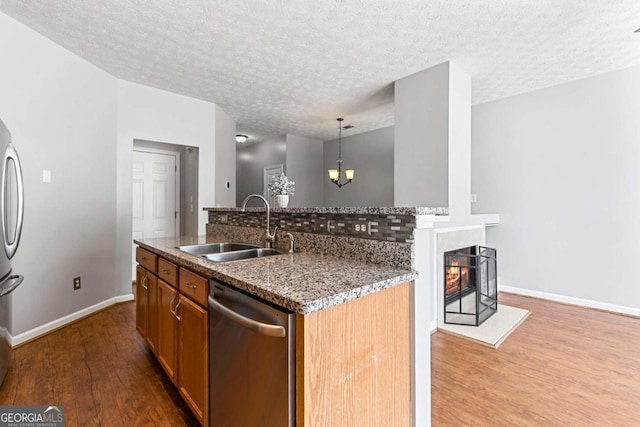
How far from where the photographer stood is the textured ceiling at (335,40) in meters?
2.31

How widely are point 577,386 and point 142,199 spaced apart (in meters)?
5.15

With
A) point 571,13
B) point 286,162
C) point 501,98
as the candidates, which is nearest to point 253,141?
point 286,162

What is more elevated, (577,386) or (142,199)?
(142,199)

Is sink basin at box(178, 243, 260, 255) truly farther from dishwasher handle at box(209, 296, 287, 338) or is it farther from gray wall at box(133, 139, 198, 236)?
gray wall at box(133, 139, 198, 236)

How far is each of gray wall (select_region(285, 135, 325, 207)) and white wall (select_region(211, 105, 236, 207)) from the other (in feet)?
4.74

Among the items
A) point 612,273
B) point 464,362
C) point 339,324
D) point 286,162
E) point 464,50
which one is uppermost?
point 464,50

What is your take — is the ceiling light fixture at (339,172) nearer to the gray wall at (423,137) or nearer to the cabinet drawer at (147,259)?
the gray wall at (423,137)

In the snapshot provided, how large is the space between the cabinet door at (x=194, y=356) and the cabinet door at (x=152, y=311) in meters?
0.47

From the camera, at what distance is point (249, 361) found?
1.11 metres

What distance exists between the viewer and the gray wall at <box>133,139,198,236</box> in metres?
4.42

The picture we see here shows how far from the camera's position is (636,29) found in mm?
2570

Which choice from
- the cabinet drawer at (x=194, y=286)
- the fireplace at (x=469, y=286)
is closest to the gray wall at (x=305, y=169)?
the fireplace at (x=469, y=286)

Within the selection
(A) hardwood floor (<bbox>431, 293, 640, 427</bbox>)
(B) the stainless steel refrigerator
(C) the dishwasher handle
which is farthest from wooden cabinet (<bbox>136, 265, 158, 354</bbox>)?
(A) hardwood floor (<bbox>431, 293, 640, 427</bbox>)

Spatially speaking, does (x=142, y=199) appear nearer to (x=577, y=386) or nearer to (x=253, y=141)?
(x=253, y=141)
